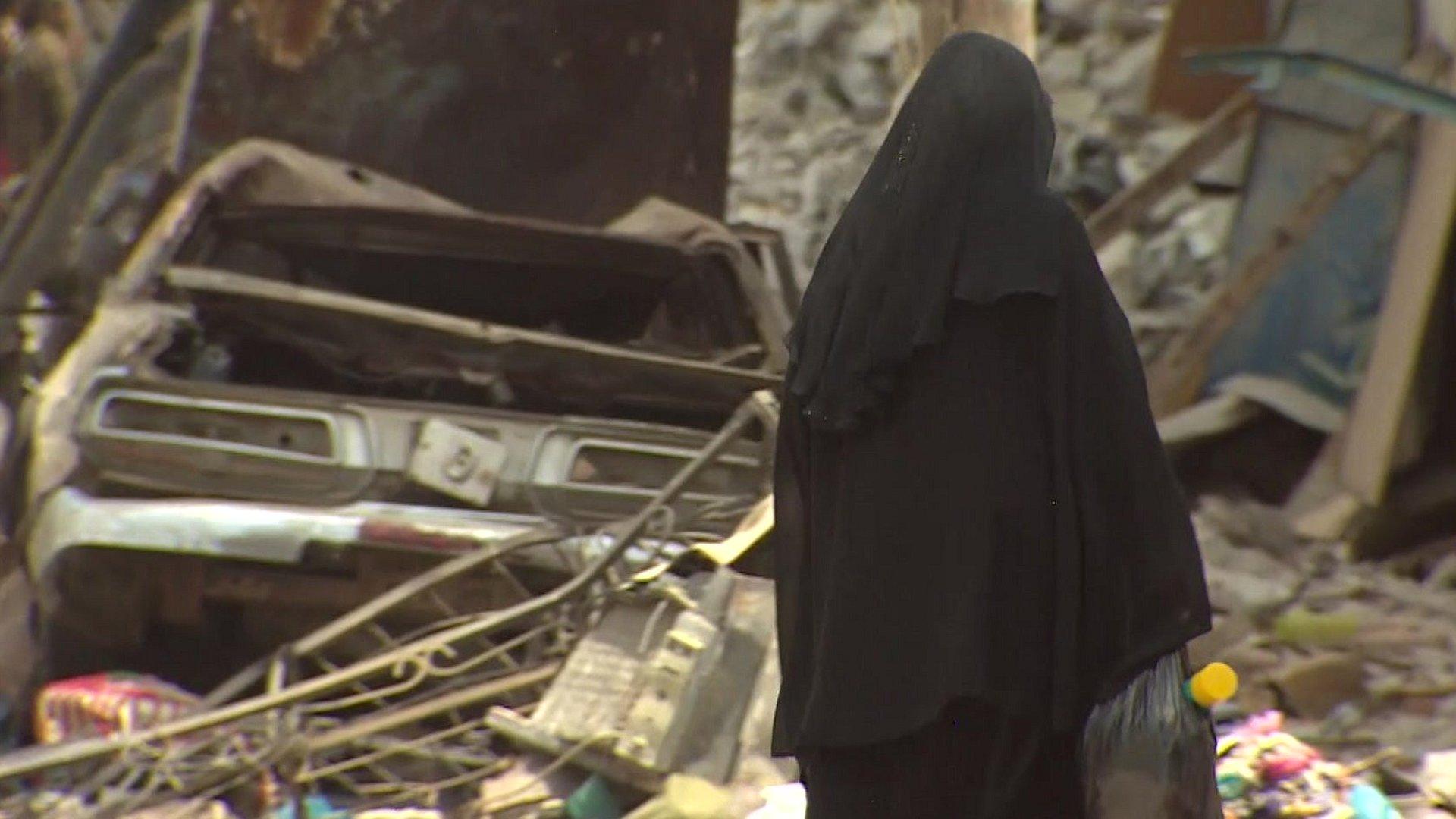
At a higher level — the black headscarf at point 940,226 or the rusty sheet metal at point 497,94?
the black headscarf at point 940,226

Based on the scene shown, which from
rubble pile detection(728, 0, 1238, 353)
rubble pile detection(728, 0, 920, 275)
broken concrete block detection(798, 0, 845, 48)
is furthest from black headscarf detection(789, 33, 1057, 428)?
broken concrete block detection(798, 0, 845, 48)

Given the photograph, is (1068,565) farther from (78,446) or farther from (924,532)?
(78,446)

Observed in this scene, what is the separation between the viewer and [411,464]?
4.88m

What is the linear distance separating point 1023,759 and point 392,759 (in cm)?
255

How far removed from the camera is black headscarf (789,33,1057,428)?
234 centimetres

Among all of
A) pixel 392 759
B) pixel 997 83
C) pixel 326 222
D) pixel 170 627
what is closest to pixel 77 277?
pixel 326 222

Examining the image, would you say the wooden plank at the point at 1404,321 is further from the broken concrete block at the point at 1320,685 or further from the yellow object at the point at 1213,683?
the yellow object at the point at 1213,683

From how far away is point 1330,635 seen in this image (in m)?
6.14

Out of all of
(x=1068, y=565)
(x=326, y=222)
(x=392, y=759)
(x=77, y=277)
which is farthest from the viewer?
(x=77, y=277)

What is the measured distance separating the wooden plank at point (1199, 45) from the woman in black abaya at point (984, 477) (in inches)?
289

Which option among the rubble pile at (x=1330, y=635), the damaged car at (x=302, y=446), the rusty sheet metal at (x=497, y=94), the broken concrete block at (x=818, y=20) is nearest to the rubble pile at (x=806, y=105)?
the broken concrete block at (x=818, y=20)

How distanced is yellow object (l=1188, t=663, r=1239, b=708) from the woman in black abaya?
0.05 m

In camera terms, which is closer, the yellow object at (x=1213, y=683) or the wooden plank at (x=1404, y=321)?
the yellow object at (x=1213, y=683)

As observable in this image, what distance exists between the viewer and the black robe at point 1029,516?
2344 mm
